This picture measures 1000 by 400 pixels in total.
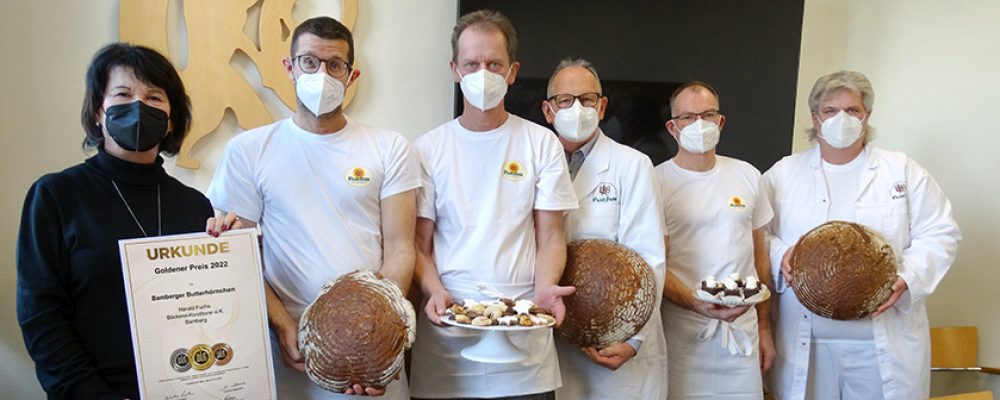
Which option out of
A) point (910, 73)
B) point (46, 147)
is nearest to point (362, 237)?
point (46, 147)

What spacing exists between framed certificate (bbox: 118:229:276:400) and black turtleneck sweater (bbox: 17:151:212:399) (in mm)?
96

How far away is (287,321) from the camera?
1.87 metres

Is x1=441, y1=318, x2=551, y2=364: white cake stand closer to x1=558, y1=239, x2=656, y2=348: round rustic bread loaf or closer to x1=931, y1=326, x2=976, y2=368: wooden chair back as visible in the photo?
x1=558, y1=239, x2=656, y2=348: round rustic bread loaf

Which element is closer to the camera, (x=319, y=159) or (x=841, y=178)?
(x=319, y=159)

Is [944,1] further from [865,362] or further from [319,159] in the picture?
[319,159]

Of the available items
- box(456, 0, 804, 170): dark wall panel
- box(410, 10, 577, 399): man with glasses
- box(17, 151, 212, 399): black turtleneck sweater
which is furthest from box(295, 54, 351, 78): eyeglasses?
box(456, 0, 804, 170): dark wall panel

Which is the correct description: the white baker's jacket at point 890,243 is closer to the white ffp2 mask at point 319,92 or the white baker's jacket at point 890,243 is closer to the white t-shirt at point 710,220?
the white t-shirt at point 710,220

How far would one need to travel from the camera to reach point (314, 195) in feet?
6.31

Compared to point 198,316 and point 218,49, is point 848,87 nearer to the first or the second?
point 198,316

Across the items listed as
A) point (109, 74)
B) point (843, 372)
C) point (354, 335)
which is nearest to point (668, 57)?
point (843, 372)

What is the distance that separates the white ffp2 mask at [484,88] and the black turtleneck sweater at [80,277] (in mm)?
953

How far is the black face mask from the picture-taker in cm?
161

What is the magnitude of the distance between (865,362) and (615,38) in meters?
1.98

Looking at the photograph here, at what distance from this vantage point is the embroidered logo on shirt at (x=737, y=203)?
257cm
